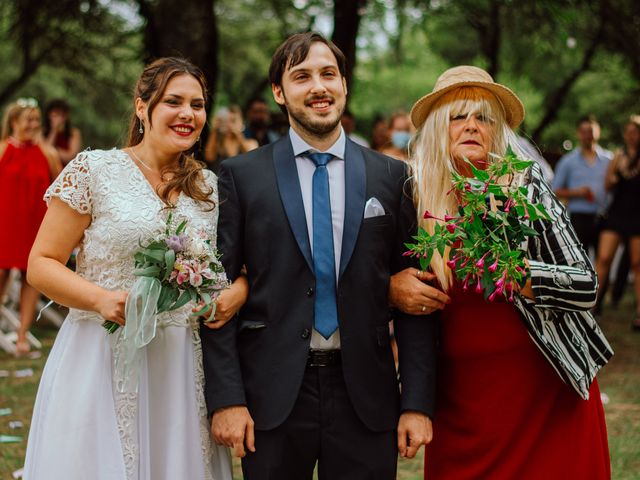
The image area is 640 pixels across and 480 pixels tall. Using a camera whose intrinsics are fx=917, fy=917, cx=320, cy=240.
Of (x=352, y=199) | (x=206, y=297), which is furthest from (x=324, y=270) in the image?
(x=206, y=297)

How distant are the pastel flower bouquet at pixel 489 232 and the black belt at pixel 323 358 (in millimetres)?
569

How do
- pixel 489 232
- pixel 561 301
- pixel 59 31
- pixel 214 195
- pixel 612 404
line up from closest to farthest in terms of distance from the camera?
pixel 489 232 → pixel 561 301 → pixel 214 195 → pixel 612 404 → pixel 59 31

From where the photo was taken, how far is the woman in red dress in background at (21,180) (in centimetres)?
952

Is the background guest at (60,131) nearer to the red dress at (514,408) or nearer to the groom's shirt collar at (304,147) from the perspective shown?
the groom's shirt collar at (304,147)

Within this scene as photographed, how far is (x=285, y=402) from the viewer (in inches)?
137

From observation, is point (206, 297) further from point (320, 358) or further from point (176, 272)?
point (320, 358)

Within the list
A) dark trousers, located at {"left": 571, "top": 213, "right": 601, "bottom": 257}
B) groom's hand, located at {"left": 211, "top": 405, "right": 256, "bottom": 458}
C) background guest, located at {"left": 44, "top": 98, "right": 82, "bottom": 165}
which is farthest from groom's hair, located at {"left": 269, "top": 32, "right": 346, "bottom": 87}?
dark trousers, located at {"left": 571, "top": 213, "right": 601, "bottom": 257}

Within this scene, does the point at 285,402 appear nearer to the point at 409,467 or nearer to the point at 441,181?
the point at 441,181

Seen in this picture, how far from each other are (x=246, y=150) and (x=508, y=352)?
21.9ft

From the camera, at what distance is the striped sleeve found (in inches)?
134

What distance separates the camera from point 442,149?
12.4 feet

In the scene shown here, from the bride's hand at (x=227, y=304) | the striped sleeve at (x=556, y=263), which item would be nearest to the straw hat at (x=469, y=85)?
the striped sleeve at (x=556, y=263)

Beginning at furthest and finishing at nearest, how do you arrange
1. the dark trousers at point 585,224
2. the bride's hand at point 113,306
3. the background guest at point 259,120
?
1. the dark trousers at point 585,224
2. the background guest at point 259,120
3. the bride's hand at point 113,306

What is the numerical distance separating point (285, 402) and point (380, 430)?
398 mm
